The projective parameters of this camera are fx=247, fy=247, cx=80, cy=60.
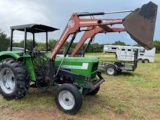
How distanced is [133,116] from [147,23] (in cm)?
227

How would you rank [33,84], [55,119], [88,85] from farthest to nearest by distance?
[33,84], [88,85], [55,119]

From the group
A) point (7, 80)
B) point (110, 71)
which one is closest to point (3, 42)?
point (110, 71)

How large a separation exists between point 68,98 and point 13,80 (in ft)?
6.42

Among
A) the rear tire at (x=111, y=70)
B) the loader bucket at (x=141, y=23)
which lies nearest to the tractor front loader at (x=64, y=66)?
the loader bucket at (x=141, y=23)

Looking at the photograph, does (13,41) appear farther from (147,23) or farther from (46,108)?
(147,23)

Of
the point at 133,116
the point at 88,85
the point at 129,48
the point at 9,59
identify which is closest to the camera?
the point at 133,116

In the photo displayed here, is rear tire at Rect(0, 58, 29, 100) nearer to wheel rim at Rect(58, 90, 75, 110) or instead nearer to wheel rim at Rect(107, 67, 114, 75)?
wheel rim at Rect(58, 90, 75, 110)

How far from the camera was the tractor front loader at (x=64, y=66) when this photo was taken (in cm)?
572

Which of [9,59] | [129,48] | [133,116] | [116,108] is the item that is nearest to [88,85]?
[116,108]

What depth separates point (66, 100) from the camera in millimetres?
6070

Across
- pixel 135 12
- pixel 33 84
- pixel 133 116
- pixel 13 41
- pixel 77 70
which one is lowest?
pixel 133 116

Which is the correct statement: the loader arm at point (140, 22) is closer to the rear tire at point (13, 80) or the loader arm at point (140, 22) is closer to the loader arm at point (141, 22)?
the loader arm at point (141, 22)

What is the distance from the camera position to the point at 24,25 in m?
6.81

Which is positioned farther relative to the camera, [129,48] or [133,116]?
[129,48]
